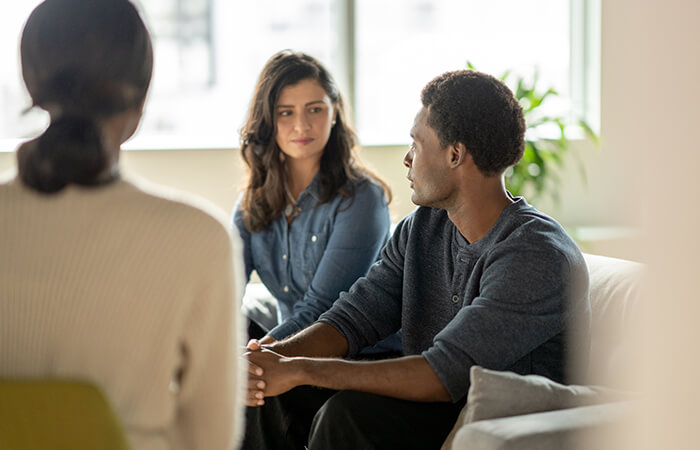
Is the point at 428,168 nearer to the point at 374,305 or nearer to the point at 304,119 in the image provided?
the point at 374,305

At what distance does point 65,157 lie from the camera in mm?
929

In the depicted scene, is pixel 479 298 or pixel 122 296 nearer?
pixel 122 296

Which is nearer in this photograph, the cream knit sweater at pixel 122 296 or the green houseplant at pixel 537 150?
the cream knit sweater at pixel 122 296

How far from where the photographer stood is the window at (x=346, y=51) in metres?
4.28

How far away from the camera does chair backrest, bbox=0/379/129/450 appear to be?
87 cm

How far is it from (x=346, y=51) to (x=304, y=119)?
2080 millimetres

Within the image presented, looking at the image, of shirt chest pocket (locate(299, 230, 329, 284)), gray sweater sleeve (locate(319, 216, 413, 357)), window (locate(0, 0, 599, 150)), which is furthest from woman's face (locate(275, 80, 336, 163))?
window (locate(0, 0, 599, 150))

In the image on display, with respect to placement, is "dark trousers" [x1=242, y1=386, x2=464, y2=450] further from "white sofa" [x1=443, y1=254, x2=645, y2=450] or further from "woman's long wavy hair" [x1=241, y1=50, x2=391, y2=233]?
"woman's long wavy hair" [x1=241, y1=50, x2=391, y2=233]

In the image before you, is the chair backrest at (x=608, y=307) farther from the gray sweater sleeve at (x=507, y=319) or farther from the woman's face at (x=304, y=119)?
the woman's face at (x=304, y=119)

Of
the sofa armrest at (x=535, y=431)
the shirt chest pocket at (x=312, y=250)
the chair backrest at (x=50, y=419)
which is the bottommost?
the sofa armrest at (x=535, y=431)

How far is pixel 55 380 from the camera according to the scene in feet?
2.96

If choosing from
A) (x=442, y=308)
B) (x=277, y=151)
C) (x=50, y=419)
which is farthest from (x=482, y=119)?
(x=50, y=419)

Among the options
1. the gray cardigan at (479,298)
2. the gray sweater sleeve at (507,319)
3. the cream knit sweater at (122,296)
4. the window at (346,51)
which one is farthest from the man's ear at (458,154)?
the window at (346,51)

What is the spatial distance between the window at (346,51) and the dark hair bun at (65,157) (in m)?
3.15
